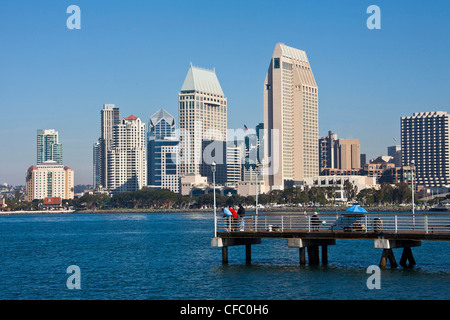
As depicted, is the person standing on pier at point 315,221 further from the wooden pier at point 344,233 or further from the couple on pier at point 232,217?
the couple on pier at point 232,217

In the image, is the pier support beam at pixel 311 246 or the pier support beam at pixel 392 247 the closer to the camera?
the pier support beam at pixel 392 247

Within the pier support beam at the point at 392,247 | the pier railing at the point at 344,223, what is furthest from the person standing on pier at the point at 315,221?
the pier support beam at the point at 392,247

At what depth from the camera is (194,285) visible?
4619 centimetres

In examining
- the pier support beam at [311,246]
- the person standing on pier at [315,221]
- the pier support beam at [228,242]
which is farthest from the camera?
the pier support beam at [228,242]

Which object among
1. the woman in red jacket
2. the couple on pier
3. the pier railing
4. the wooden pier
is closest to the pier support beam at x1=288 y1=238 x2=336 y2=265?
the wooden pier

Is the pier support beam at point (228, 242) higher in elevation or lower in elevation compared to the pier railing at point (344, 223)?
lower

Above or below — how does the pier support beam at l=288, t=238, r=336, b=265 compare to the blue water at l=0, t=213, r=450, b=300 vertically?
above

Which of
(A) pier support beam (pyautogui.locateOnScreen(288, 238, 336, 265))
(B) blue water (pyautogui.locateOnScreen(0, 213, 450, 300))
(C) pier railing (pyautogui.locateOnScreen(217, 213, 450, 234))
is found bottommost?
(B) blue water (pyautogui.locateOnScreen(0, 213, 450, 300))

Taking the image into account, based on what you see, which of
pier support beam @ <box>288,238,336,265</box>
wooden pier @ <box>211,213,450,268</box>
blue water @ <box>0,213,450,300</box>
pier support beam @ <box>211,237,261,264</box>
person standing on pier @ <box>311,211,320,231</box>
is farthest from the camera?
pier support beam @ <box>211,237,261,264</box>

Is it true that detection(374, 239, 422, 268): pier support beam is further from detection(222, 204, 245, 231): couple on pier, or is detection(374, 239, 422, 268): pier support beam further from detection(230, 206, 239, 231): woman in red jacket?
detection(230, 206, 239, 231): woman in red jacket

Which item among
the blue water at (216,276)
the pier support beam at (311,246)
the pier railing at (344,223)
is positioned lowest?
the blue water at (216,276)

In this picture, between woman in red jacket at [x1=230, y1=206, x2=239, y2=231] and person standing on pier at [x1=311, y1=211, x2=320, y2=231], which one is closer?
person standing on pier at [x1=311, y1=211, x2=320, y2=231]
